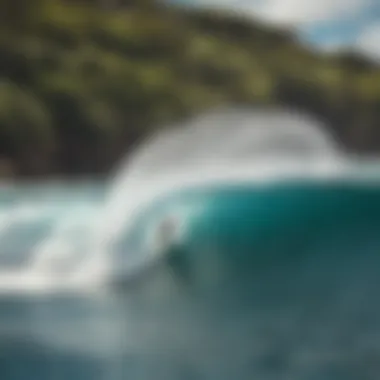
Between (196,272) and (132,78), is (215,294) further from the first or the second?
(132,78)

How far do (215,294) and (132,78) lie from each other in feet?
1.24

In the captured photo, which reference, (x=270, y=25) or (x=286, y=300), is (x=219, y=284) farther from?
(x=270, y=25)

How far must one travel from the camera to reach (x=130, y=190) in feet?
3.68

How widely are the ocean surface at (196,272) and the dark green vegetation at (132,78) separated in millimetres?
54

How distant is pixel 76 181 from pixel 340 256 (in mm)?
443

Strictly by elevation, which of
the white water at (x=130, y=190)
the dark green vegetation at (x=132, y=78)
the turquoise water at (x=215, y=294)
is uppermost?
the dark green vegetation at (x=132, y=78)

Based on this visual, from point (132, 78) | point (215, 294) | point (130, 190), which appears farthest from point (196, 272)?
point (132, 78)

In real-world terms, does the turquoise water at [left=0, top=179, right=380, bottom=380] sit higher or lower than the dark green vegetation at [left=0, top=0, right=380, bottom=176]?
lower

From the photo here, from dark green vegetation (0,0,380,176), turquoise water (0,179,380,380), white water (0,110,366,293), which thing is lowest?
turquoise water (0,179,380,380)

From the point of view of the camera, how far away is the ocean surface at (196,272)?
43.4 inches

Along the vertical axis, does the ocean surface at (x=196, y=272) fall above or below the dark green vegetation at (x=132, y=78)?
below

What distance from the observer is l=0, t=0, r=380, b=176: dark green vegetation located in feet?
3.70

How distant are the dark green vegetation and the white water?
38 mm

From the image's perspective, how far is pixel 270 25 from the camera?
1.15 m
